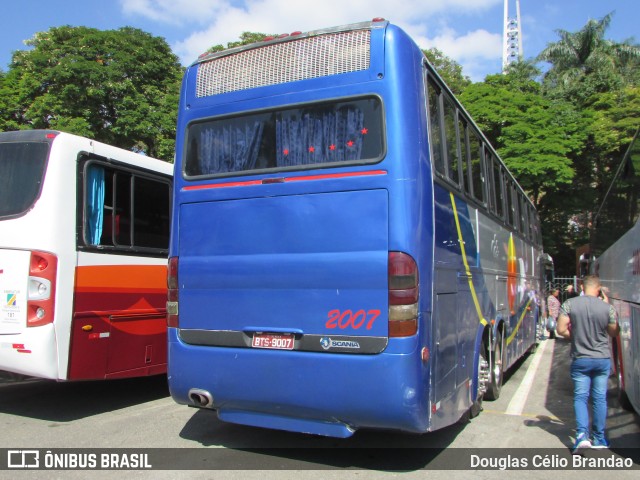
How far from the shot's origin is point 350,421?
4.36 meters

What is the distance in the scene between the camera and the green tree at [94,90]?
20.2 meters

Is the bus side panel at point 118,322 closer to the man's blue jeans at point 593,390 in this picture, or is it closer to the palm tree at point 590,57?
the man's blue jeans at point 593,390

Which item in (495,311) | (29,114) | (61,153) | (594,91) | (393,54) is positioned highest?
(594,91)

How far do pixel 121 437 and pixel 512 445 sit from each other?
13.1 feet

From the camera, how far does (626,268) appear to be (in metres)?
6.34

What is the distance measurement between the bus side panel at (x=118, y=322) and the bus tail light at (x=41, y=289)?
0.32 metres

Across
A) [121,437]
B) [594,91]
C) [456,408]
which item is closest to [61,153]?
[121,437]

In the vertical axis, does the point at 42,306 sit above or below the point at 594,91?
below

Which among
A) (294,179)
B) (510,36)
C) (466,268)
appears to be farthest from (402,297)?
(510,36)

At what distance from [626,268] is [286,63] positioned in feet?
14.9

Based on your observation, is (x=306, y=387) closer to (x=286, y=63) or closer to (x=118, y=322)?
(x=286, y=63)

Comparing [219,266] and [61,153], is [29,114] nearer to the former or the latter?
[61,153]

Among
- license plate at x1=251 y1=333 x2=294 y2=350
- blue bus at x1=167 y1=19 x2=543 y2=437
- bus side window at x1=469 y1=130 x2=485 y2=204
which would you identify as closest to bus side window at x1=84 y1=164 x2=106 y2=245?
blue bus at x1=167 y1=19 x2=543 y2=437

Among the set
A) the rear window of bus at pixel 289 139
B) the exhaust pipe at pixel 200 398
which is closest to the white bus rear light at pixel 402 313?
the rear window of bus at pixel 289 139
